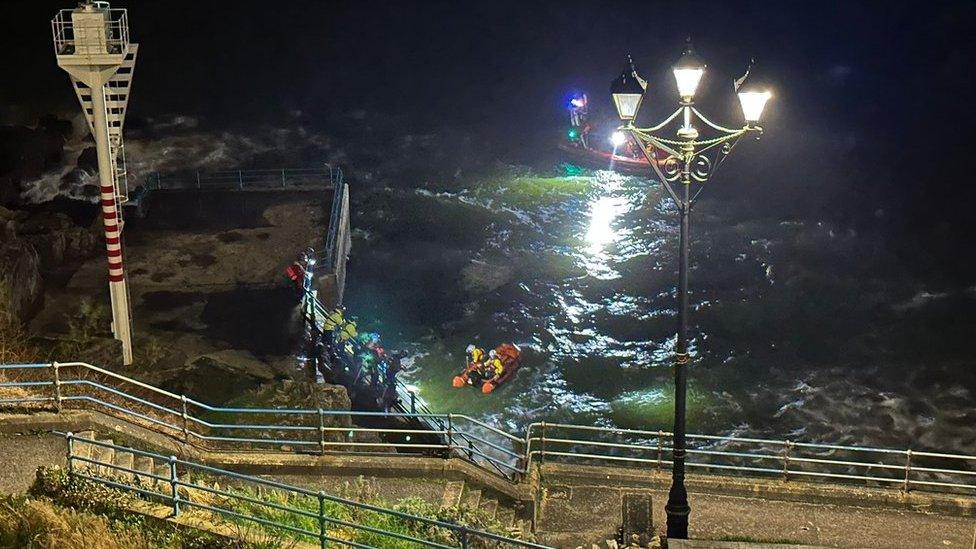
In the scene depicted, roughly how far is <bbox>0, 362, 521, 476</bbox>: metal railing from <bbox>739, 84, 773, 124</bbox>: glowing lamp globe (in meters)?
6.18

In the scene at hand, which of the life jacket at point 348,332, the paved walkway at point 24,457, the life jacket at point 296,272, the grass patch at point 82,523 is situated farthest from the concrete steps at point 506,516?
the life jacket at point 296,272

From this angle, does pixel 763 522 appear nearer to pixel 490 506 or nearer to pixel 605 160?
pixel 490 506

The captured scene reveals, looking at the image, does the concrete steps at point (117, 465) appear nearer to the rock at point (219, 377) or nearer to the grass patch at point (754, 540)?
the rock at point (219, 377)

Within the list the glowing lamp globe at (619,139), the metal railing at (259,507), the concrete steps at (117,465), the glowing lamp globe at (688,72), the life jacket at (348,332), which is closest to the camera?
the metal railing at (259,507)

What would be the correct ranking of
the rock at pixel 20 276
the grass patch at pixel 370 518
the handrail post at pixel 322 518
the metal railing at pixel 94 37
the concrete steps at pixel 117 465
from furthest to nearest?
the rock at pixel 20 276, the metal railing at pixel 94 37, the concrete steps at pixel 117 465, the grass patch at pixel 370 518, the handrail post at pixel 322 518

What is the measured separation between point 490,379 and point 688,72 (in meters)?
15.5

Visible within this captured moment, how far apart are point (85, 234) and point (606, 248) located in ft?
56.3

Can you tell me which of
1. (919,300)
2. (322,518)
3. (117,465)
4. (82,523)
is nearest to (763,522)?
(322,518)

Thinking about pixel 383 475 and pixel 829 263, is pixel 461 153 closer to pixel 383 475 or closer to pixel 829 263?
pixel 829 263

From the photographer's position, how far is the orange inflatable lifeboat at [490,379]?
2780 centimetres

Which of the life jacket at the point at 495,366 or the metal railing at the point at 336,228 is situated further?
the metal railing at the point at 336,228

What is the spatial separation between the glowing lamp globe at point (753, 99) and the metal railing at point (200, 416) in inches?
243

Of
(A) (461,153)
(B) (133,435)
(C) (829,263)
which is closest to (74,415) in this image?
(B) (133,435)

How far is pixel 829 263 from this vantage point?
3747 centimetres
